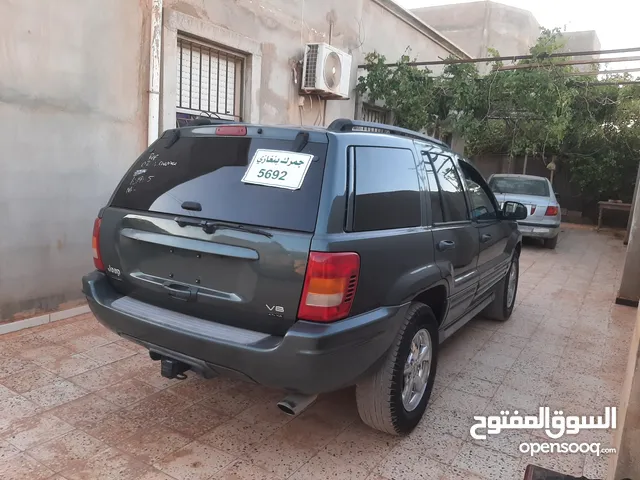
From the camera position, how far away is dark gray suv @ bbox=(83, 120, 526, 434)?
232cm

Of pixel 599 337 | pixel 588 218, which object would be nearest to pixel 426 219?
pixel 599 337

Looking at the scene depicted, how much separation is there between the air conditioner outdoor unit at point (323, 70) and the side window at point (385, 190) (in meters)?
4.31

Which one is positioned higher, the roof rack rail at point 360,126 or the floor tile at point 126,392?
the roof rack rail at point 360,126

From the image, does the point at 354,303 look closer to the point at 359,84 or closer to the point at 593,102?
the point at 359,84

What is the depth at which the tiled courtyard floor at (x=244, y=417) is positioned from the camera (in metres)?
2.67

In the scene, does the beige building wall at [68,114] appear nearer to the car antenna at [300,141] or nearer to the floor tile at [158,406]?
the floor tile at [158,406]

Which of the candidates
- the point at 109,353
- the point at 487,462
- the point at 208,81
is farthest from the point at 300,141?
the point at 208,81

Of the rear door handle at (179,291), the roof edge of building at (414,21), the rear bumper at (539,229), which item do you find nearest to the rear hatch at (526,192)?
the rear bumper at (539,229)

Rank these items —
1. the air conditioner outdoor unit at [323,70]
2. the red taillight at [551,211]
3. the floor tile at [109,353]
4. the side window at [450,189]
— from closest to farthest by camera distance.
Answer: the side window at [450,189]
the floor tile at [109,353]
the air conditioner outdoor unit at [323,70]
the red taillight at [551,211]

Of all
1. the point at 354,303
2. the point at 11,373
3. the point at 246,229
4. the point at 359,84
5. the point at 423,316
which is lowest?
the point at 11,373

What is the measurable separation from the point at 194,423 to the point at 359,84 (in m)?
7.28

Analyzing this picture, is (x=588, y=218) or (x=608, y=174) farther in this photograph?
(x=588, y=218)

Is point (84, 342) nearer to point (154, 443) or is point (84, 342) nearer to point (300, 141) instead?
point (154, 443)

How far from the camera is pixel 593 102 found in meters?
11.0
